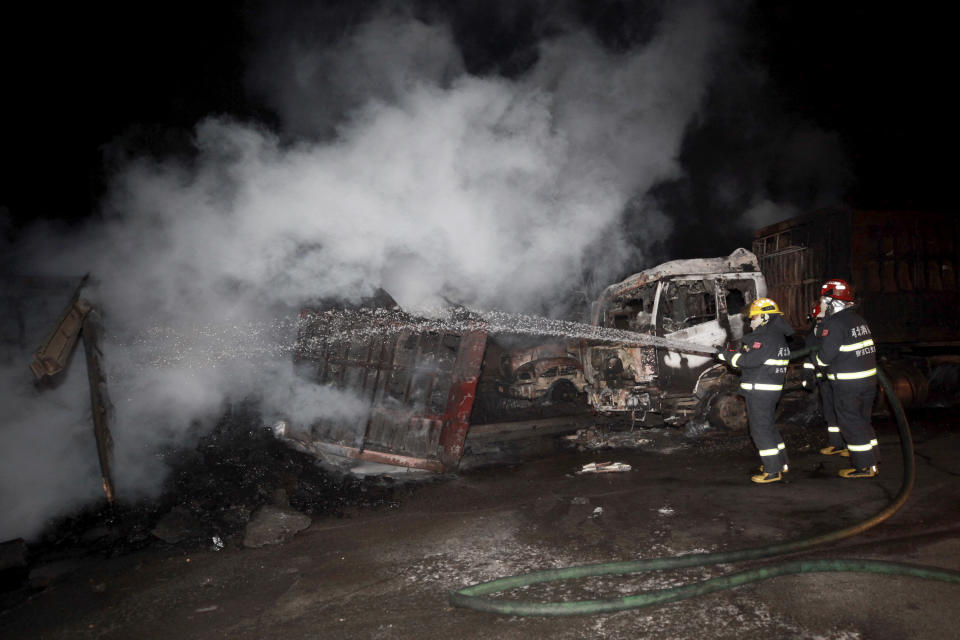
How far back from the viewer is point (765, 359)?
489 centimetres

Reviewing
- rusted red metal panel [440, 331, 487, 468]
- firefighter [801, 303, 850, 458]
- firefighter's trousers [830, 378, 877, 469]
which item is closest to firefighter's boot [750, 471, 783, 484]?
firefighter's trousers [830, 378, 877, 469]

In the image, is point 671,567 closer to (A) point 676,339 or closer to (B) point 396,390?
(B) point 396,390

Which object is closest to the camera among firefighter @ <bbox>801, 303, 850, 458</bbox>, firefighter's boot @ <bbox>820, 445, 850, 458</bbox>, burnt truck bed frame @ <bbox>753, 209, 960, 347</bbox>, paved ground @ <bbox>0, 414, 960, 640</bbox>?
paved ground @ <bbox>0, 414, 960, 640</bbox>

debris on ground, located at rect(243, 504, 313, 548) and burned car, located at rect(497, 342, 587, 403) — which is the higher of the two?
burned car, located at rect(497, 342, 587, 403)

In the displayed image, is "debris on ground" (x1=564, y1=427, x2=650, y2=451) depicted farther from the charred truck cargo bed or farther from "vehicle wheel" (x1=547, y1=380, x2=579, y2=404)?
the charred truck cargo bed

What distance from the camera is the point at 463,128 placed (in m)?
5.53

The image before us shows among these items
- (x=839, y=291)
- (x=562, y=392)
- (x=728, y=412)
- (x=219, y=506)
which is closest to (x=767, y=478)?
(x=839, y=291)

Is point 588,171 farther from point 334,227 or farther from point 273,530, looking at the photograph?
point 273,530

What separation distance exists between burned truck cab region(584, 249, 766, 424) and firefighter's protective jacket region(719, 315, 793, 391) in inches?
76.7

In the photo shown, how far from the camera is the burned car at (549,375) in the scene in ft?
24.6

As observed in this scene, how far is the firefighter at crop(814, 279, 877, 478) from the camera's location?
4.81m

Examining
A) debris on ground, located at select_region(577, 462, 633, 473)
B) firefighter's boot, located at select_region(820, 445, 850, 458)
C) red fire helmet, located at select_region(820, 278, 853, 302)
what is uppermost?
red fire helmet, located at select_region(820, 278, 853, 302)

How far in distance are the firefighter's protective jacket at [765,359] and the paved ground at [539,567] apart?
0.97m

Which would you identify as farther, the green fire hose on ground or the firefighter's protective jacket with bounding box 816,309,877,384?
the firefighter's protective jacket with bounding box 816,309,877,384
